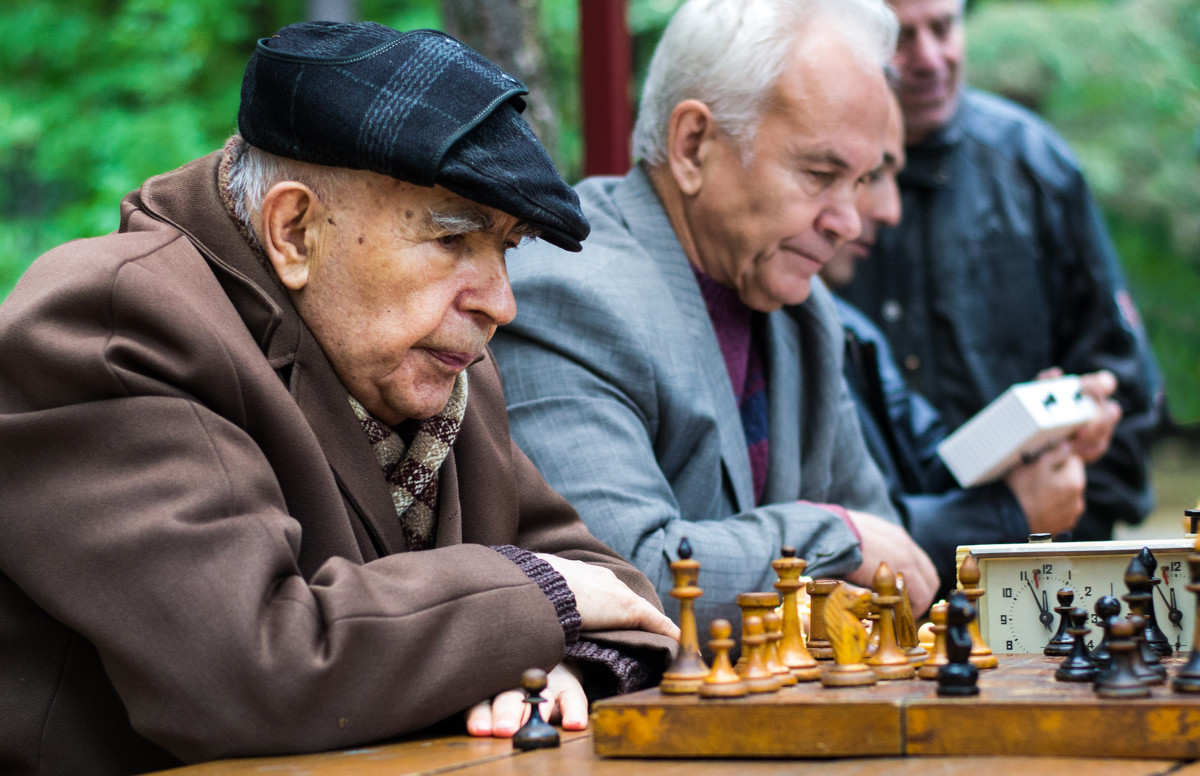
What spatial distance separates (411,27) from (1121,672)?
9.59 meters

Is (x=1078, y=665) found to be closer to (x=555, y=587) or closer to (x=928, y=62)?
(x=555, y=587)

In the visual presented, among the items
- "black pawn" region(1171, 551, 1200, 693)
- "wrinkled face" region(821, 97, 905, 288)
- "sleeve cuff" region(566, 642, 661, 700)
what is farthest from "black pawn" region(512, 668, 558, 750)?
"wrinkled face" region(821, 97, 905, 288)

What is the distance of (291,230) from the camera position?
213cm

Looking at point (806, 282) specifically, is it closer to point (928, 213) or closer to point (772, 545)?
point (772, 545)

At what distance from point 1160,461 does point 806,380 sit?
42.3 feet

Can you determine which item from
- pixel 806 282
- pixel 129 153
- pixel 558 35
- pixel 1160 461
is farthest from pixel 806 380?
pixel 1160 461

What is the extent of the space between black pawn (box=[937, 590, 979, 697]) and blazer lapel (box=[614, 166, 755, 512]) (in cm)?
159

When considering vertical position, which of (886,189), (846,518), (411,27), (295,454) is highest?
(411,27)

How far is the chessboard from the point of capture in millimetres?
1422

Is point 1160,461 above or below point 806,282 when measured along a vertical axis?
below

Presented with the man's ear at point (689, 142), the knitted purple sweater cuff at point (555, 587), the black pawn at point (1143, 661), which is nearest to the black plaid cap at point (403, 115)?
the knitted purple sweater cuff at point (555, 587)

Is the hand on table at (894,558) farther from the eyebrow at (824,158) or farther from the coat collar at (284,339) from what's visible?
the coat collar at (284,339)

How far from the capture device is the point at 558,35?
11.7m

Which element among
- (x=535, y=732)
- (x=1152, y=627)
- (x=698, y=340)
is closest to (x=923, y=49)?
(x=698, y=340)
